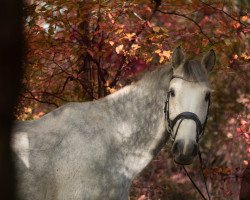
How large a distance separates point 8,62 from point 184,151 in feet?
8.85

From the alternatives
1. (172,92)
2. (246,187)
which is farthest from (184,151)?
(246,187)

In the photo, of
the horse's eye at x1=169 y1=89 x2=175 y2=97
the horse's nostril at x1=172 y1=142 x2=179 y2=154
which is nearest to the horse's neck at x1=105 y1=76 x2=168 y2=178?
the horse's eye at x1=169 y1=89 x2=175 y2=97

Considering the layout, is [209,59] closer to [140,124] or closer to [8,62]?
[140,124]

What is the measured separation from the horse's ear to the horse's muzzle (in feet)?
3.11

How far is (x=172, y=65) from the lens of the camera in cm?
489

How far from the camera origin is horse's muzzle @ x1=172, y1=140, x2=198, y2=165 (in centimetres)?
436

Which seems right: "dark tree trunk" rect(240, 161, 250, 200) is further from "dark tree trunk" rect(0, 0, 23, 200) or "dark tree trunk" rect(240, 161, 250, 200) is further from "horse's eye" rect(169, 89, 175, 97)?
"dark tree trunk" rect(0, 0, 23, 200)

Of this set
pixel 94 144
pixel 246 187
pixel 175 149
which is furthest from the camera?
pixel 246 187

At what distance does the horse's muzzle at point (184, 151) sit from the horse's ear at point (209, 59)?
947mm

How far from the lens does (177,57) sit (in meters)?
4.85

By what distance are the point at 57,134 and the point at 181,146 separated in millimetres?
1167

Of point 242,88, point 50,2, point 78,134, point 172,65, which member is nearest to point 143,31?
point 50,2

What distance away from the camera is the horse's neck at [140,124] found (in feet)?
16.0

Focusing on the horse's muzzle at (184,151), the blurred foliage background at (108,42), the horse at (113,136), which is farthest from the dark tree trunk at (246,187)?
the horse's muzzle at (184,151)
